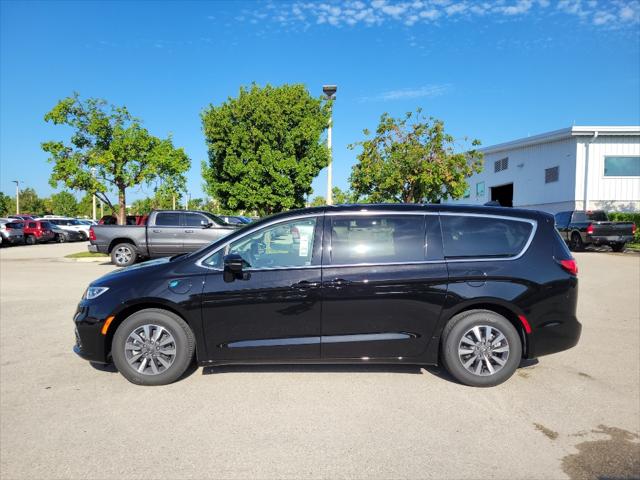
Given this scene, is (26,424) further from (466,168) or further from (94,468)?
(466,168)

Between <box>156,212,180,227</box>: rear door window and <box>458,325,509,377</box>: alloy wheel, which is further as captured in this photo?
<box>156,212,180,227</box>: rear door window

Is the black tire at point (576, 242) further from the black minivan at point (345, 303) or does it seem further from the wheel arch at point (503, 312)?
the wheel arch at point (503, 312)

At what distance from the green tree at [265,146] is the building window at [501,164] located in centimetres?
1987

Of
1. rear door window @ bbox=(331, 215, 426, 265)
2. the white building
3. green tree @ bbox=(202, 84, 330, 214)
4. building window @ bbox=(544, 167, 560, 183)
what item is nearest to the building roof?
the white building

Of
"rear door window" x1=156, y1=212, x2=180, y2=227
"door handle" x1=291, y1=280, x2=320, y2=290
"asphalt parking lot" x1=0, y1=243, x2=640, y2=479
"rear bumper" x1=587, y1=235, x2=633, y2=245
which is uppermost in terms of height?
"rear door window" x1=156, y1=212, x2=180, y2=227

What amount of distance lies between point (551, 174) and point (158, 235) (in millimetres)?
27135

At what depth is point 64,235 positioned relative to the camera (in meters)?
30.6

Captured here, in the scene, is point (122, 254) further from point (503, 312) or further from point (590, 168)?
point (590, 168)

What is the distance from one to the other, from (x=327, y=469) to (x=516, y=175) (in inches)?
1377

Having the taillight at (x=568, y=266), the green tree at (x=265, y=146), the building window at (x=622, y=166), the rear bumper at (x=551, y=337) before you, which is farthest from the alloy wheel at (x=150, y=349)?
the building window at (x=622, y=166)

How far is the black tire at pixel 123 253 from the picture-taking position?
14398 mm

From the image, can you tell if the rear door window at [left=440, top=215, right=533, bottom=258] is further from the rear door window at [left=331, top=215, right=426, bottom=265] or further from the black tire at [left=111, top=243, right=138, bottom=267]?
the black tire at [left=111, top=243, right=138, bottom=267]

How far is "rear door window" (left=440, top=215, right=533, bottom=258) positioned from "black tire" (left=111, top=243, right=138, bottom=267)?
12.6 m

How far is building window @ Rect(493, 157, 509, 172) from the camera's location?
35.0m
